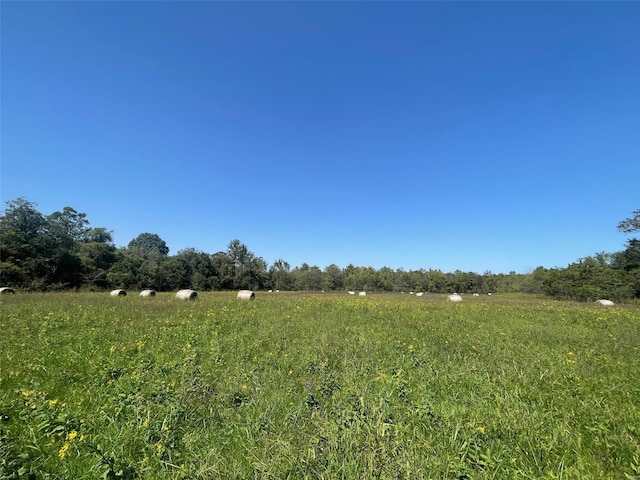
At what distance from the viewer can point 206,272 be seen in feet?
251

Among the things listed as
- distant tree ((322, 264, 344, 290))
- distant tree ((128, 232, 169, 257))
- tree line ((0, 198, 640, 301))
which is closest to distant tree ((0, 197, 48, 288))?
tree line ((0, 198, 640, 301))

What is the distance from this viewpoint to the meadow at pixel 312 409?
3.41 m

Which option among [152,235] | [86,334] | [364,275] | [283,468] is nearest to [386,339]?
[283,468]

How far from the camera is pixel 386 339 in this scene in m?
9.81

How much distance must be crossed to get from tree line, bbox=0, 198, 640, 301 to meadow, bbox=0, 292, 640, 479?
46.2m

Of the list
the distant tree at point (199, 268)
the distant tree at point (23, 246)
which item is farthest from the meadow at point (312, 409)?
the distant tree at point (199, 268)

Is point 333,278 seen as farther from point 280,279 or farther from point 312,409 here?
point 312,409

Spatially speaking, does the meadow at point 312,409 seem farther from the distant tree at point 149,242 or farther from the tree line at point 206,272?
the distant tree at point 149,242

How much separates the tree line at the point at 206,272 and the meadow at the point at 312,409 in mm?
46154

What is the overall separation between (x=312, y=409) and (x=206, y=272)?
77.9 metres

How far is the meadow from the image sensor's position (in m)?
3.41

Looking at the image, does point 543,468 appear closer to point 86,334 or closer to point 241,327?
point 241,327

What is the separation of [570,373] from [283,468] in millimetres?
6640

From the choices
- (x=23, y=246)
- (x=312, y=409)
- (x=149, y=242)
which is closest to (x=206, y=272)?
(x=23, y=246)
